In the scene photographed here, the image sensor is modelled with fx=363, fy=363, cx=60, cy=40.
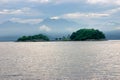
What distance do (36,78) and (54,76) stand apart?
10.6ft

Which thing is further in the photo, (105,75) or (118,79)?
(105,75)

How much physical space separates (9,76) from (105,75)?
14425 millimetres

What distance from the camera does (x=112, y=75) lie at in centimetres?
5466

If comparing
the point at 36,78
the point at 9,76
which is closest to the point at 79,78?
the point at 36,78

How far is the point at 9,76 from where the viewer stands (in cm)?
5434

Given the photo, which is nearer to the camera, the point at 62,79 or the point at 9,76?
the point at 62,79

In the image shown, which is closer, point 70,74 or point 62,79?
point 62,79

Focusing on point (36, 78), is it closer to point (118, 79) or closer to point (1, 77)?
point (1, 77)

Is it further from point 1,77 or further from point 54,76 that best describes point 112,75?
point 1,77

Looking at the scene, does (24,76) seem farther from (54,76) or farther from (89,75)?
(89,75)

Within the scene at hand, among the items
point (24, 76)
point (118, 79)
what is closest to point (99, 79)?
point (118, 79)

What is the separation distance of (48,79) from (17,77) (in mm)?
5119

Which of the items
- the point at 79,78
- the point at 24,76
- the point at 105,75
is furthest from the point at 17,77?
the point at 105,75

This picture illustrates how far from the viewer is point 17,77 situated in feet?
174
